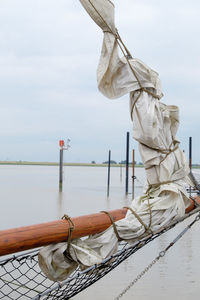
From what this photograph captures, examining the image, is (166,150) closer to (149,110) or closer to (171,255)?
(149,110)

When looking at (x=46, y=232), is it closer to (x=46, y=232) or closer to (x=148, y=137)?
(x=46, y=232)

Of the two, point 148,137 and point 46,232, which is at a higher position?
point 148,137

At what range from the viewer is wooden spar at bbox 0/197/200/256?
2.75 meters

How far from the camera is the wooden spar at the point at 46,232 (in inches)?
108

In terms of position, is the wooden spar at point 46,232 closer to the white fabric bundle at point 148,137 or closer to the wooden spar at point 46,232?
the wooden spar at point 46,232

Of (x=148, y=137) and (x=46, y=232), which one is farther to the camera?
(x=148, y=137)

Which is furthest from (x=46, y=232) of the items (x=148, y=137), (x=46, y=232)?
(x=148, y=137)

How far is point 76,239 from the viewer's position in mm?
3182

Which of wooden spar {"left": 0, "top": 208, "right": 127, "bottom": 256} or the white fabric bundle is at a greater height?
the white fabric bundle

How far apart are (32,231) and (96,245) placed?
64 centimetres

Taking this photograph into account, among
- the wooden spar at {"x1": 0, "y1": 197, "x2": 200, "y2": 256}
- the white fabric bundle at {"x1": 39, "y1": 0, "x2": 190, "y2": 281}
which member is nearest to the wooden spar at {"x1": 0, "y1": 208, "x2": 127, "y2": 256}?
the wooden spar at {"x1": 0, "y1": 197, "x2": 200, "y2": 256}

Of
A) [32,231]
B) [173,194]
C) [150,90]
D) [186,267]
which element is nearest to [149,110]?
[150,90]

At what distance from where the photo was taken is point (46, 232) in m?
2.94

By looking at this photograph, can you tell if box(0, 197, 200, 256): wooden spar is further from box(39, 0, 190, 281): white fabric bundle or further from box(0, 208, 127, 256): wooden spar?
box(39, 0, 190, 281): white fabric bundle
